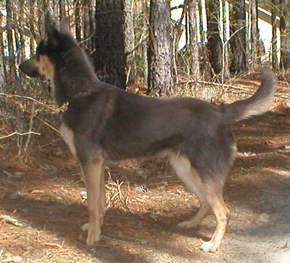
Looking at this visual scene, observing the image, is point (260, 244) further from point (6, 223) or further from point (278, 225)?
point (6, 223)

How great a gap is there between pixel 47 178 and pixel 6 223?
1.76 meters

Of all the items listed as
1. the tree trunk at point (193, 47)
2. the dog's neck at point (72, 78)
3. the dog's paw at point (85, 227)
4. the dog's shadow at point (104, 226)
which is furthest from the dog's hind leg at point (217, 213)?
the tree trunk at point (193, 47)

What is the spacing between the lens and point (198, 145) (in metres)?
4.75

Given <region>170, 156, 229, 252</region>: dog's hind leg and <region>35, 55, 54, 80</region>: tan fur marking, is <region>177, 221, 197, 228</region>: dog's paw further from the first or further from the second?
<region>35, 55, 54, 80</region>: tan fur marking

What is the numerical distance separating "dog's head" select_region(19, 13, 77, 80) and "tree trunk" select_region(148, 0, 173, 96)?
4921 mm

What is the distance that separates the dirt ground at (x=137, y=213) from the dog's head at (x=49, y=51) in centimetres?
163

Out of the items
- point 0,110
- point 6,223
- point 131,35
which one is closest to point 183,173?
point 6,223

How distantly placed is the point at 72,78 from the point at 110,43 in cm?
454

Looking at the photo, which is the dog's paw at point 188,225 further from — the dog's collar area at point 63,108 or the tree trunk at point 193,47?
the tree trunk at point 193,47

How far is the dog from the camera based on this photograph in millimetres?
4793

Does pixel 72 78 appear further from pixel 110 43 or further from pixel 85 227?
pixel 110 43

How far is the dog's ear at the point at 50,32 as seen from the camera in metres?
4.98

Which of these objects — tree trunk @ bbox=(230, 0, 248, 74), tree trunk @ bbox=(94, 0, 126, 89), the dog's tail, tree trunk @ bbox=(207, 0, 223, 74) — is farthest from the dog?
tree trunk @ bbox=(230, 0, 248, 74)

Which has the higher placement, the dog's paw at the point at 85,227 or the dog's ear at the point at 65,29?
the dog's ear at the point at 65,29
